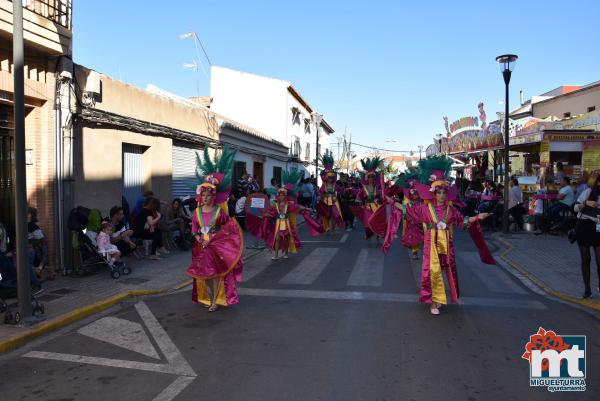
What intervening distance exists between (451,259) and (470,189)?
1432 cm

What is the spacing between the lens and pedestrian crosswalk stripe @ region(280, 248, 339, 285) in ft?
27.5

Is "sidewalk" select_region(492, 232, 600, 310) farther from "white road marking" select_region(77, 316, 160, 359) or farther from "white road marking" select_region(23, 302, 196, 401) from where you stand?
"white road marking" select_region(77, 316, 160, 359)

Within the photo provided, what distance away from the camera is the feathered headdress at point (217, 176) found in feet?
22.0

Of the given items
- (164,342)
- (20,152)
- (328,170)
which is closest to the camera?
(164,342)

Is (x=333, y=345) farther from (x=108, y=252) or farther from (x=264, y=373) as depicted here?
(x=108, y=252)

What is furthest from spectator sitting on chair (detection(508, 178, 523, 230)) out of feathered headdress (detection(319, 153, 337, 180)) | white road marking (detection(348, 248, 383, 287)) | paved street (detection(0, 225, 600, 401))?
paved street (detection(0, 225, 600, 401))

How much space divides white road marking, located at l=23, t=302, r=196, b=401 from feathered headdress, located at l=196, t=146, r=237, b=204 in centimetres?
185

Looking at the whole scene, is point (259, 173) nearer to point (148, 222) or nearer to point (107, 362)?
point (148, 222)

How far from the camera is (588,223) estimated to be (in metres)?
6.75

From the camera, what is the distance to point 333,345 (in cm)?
498

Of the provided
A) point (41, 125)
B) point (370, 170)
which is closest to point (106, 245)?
point (41, 125)

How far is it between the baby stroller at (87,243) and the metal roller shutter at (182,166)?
511cm

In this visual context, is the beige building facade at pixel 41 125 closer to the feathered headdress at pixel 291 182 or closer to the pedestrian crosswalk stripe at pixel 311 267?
the pedestrian crosswalk stripe at pixel 311 267
